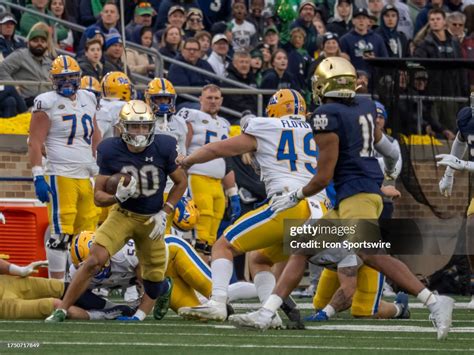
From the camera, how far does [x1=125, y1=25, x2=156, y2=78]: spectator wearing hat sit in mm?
15977

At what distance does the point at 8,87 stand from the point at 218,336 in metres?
6.27

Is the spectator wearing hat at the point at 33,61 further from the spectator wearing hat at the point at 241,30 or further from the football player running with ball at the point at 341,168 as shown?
the football player running with ball at the point at 341,168

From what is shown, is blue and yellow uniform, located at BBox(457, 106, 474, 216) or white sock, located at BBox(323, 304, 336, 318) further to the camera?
blue and yellow uniform, located at BBox(457, 106, 474, 216)

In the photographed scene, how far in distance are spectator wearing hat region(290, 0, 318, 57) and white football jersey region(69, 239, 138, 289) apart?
7.54 meters

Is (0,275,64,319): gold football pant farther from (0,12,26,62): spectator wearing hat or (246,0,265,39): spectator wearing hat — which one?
(246,0,265,39): spectator wearing hat

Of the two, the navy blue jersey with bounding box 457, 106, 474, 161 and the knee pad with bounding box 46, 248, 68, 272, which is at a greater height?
the navy blue jersey with bounding box 457, 106, 474, 161

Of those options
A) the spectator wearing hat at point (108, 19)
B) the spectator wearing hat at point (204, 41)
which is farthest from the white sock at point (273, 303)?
the spectator wearing hat at point (204, 41)

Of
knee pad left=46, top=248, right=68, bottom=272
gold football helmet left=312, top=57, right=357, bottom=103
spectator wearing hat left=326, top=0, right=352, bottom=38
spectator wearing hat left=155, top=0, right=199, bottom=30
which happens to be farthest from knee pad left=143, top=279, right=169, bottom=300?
spectator wearing hat left=326, top=0, right=352, bottom=38

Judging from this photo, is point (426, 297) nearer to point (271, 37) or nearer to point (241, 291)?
point (241, 291)

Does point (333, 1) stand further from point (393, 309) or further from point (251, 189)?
point (393, 309)

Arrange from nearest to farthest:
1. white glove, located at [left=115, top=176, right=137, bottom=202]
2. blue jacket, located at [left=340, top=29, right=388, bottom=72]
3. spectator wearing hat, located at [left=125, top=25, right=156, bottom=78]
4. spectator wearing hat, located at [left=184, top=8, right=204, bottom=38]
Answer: white glove, located at [left=115, top=176, right=137, bottom=202], spectator wearing hat, located at [left=125, top=25, right=156, bottom=78], blue jacket, located at [left=340, top=29, right=388, bottom=72], spectator wearing hat, located at [left=184, top=8, right=204, bottom=38]

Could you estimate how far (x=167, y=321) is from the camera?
10.0m

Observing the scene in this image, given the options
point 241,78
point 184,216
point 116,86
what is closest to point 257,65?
point 241,78

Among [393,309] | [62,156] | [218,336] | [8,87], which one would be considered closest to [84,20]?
[8,87]
